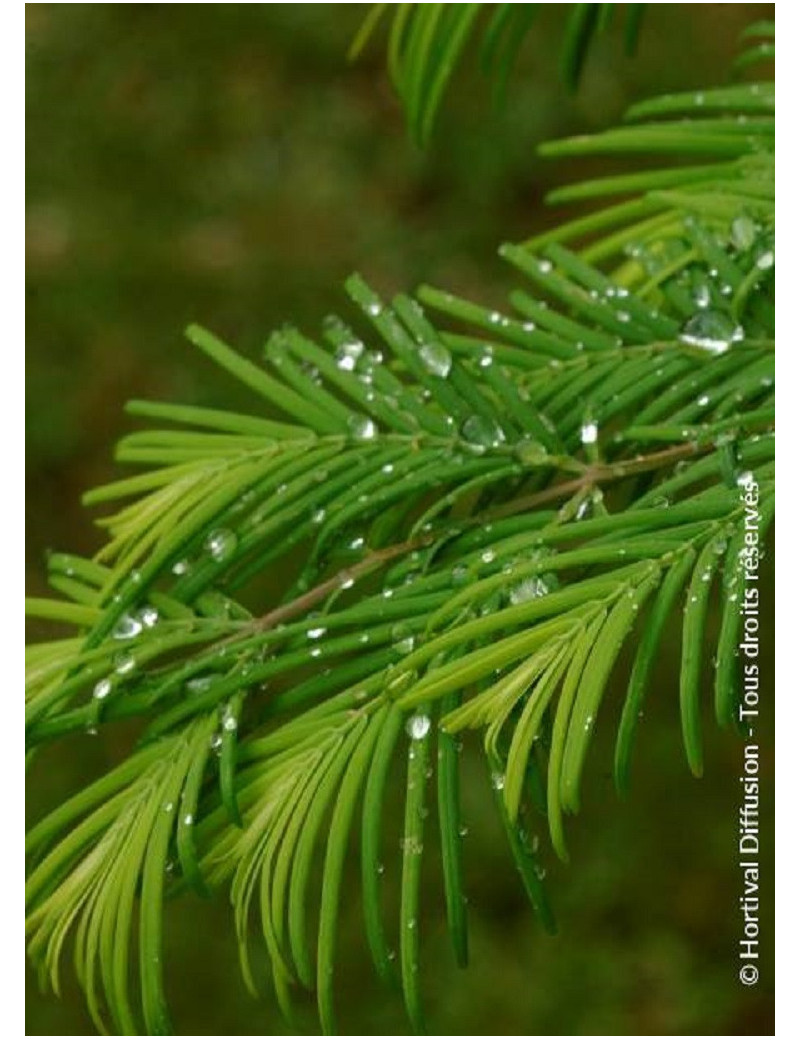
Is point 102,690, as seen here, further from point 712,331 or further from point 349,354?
point 712,331

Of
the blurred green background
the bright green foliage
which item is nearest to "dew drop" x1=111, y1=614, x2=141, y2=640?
the bright green foliage

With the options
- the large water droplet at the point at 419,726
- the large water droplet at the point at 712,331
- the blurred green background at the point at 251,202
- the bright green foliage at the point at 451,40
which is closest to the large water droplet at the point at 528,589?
the large water droplet at the point at 419,726

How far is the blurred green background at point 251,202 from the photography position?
2.11 metres

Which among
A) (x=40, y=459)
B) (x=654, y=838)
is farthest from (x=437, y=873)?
(x=40, y=459)

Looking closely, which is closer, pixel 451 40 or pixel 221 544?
pixel 221 544

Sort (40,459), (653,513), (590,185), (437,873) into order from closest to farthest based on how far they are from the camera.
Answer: (653,513), (590,185), (437,873), (40,459)

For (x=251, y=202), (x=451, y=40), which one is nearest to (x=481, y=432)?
(x=451, y=40)

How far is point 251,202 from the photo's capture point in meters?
2.56

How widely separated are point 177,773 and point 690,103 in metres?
0.48

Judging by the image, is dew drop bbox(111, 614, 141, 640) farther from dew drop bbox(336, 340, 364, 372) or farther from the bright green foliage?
the bright green foliage

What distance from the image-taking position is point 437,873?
1.99m

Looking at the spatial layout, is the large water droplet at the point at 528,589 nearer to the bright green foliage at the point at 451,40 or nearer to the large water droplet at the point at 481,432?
the large water droplet at the point at 481,432
